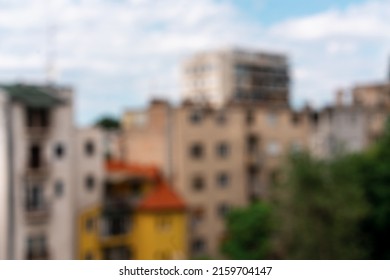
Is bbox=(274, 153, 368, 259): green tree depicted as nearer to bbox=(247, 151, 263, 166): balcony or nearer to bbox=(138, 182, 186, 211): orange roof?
bbox=(138, 182, 186, 211): orange roof

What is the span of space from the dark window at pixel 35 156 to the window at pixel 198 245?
3400 millimetres

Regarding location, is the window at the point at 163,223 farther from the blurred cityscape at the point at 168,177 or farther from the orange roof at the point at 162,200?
the orange roof at the point at 162,200

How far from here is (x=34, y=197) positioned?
28.0 ft

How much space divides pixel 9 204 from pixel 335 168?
4.71m

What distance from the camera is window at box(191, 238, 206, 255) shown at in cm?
1050

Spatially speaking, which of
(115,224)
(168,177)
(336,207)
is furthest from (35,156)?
(336,207)

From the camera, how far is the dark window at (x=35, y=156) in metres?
8.48

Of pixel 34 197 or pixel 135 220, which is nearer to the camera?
pixel 34 197

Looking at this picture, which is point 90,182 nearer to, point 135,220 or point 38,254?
point 135,220

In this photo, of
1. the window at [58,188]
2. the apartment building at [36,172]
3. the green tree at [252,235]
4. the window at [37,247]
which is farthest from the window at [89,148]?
the green tree at [252,235]

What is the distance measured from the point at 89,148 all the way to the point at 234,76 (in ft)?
31.9

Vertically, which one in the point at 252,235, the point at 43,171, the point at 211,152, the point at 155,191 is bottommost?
the point at 252,235

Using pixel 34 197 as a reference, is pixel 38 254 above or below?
below
